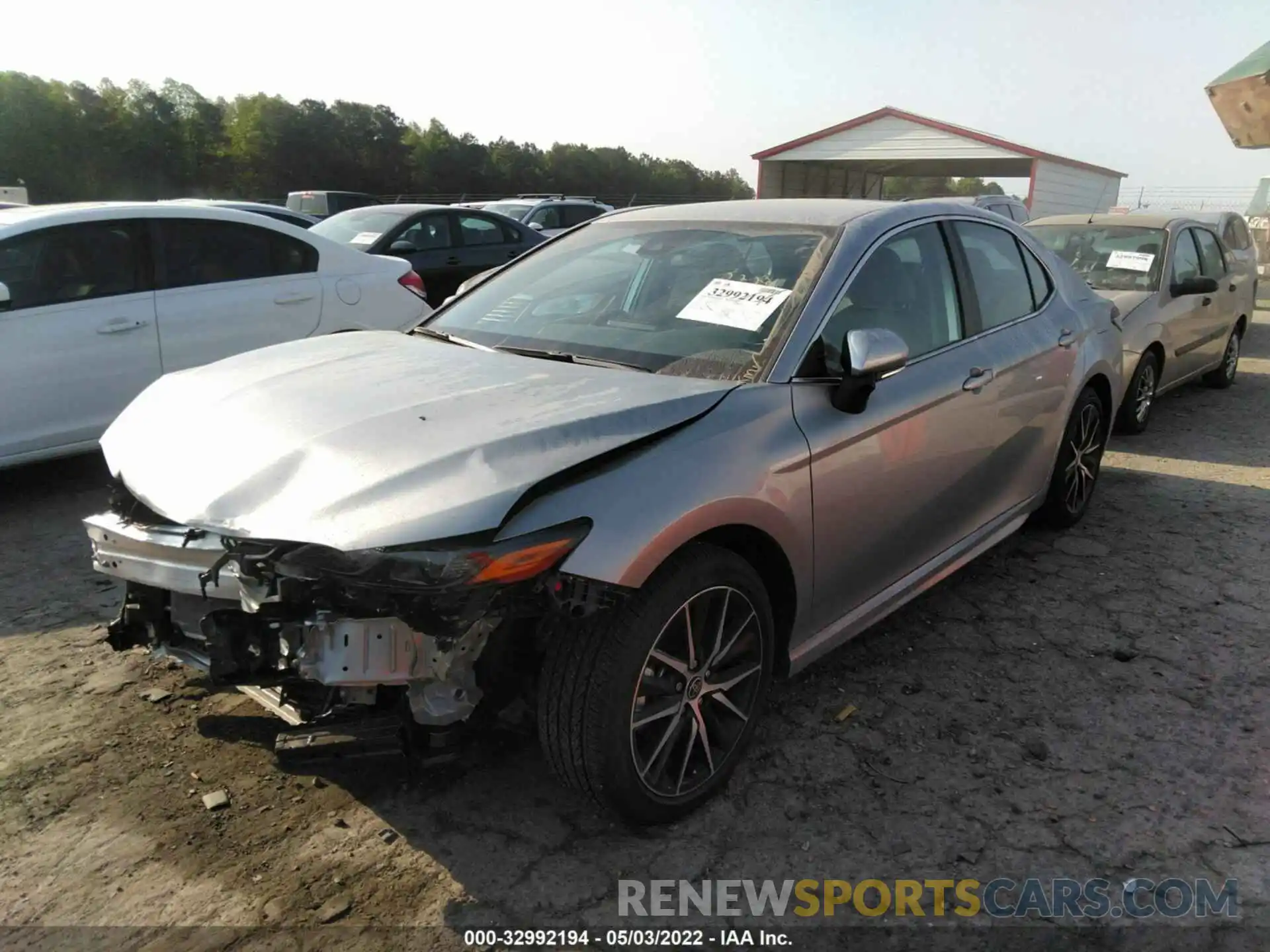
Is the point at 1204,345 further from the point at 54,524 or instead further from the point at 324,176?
the point at 324,176

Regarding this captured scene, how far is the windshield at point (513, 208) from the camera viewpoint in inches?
695

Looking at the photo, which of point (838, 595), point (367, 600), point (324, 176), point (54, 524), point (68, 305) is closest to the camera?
point (367, 600)

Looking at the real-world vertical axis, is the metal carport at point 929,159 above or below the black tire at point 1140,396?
above

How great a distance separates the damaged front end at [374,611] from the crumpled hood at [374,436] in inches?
2.5

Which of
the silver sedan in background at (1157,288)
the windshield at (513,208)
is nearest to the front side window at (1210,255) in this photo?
the silver sedan in background at (1157,288)

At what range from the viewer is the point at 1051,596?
419cm

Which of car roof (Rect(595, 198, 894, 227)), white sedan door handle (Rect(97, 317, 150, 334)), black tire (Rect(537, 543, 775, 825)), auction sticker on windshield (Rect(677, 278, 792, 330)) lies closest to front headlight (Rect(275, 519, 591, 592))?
black tire (Rect(537, 543, 775, 825))

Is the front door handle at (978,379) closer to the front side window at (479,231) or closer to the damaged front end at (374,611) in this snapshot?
the damaged front end at (374,611)

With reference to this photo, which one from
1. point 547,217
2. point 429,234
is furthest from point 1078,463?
point 547,217

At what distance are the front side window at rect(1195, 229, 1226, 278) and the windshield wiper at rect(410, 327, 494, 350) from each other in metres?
7.48

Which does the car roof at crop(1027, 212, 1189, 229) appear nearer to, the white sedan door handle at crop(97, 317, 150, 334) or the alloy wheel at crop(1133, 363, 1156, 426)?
the alloy wheel at crop(1133, 363, 1156, 426)

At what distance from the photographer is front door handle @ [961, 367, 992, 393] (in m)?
3.52

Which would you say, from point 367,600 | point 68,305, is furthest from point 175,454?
point 68,305

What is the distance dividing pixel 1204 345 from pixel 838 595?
22.8 feet
